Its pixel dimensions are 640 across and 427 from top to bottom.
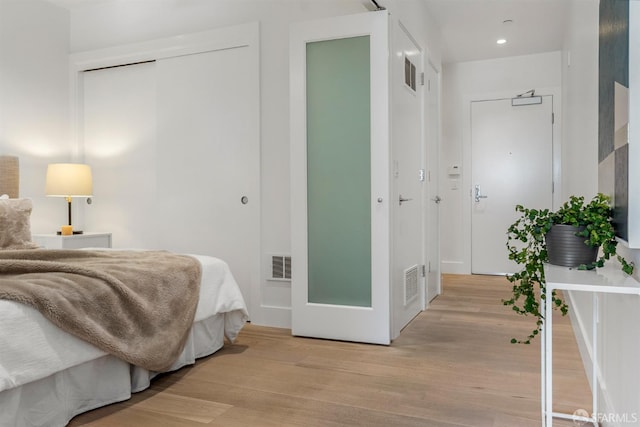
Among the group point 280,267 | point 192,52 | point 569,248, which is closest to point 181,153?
point 192,52

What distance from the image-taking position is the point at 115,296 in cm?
211

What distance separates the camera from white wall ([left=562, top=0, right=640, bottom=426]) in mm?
1356

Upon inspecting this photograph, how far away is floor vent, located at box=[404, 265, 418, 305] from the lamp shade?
2785 millimetres

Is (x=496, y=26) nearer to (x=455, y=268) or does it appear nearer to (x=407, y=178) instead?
(x=407, y=178)

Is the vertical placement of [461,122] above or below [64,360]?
above

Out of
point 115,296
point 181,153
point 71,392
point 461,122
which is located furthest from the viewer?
point 461,122

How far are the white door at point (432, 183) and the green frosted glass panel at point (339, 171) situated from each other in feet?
3.95

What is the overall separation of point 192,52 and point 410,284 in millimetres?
2530

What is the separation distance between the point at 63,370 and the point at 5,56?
3.20 m

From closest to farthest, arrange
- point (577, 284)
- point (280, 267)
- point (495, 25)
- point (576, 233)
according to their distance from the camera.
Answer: point (577, 284)
point (576, 233)
point (280, 267)
point (495, 25)

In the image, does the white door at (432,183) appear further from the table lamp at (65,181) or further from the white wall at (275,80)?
the table lamp at (65,181)

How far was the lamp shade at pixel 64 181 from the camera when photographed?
13.4 feet

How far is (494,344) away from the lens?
307 cm

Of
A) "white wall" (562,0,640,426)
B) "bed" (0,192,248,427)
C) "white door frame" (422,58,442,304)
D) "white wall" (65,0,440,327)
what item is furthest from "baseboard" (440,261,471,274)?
"bed" (0,192,248,427)
